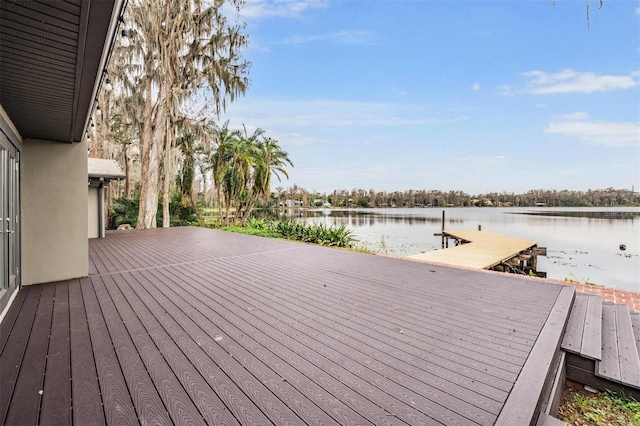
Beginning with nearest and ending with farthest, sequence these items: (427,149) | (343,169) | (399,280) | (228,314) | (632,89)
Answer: (228,314) → (399,280) → (632,89) → (427,149) → (343,169)

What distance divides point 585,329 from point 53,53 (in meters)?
4.52

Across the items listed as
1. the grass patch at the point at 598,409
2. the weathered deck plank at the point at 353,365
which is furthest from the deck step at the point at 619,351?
the weathered deck plank at the point at 353,365

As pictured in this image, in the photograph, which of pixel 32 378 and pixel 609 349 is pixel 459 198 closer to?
pixel 609 349

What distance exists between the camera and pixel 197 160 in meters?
13.8

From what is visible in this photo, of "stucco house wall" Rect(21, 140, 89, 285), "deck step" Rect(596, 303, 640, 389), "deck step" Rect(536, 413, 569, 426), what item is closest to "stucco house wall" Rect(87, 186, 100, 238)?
"stucco house wall" Rect(21, 140, 89, 285)

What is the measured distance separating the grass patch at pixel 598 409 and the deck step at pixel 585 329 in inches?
10.4

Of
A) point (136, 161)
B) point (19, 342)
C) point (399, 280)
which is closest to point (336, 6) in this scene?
point (136, 161)

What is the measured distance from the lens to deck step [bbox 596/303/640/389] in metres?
2.09

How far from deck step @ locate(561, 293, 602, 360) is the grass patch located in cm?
26

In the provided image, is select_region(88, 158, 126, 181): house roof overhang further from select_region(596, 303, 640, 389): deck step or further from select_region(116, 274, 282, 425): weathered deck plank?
select_region(596, 303, 640, 389): deck step

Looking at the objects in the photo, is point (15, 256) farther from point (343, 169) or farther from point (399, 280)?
point (343, 169)

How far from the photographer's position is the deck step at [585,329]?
2316 mm

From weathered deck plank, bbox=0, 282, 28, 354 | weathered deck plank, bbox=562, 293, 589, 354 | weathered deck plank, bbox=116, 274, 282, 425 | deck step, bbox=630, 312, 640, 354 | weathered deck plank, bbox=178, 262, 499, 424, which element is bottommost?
deck step, bbox=630, 312, 640, 354

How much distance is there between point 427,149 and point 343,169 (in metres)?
10.3
